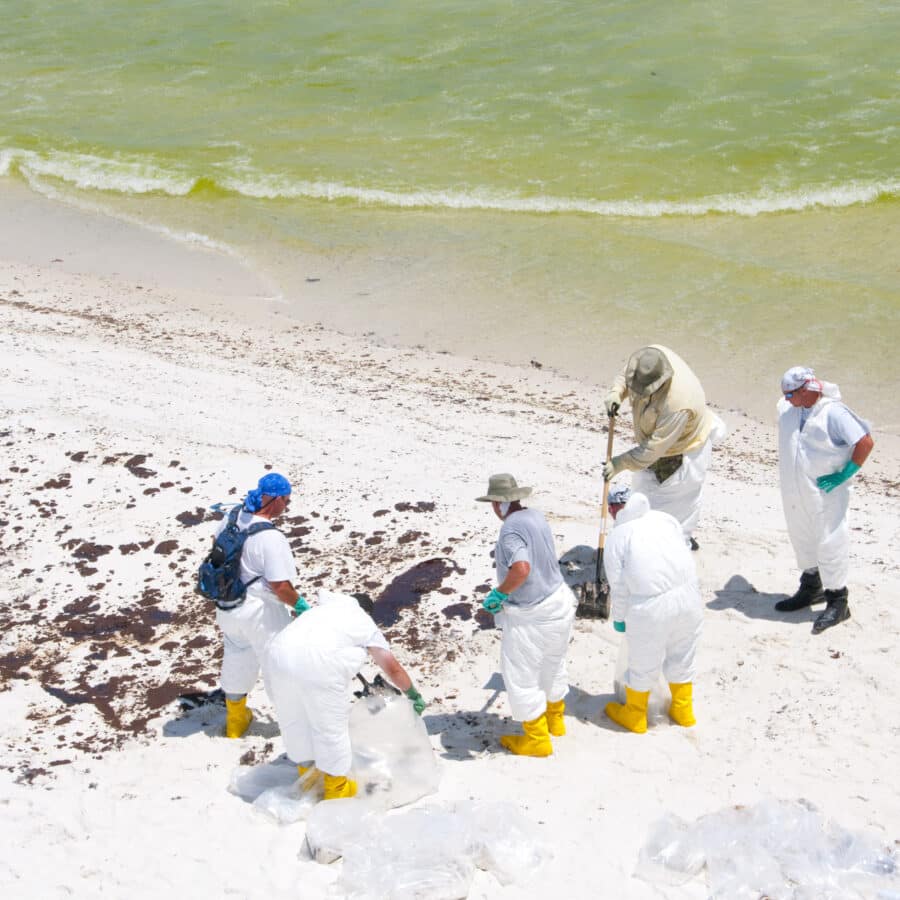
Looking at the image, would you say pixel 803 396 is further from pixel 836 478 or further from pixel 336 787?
pixel 336 787

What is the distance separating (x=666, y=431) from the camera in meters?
7.34

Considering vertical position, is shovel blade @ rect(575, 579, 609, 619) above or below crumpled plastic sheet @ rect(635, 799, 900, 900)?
above

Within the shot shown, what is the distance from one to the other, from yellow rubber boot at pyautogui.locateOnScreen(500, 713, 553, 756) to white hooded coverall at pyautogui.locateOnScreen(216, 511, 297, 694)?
1.41 m

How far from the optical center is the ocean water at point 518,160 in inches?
565

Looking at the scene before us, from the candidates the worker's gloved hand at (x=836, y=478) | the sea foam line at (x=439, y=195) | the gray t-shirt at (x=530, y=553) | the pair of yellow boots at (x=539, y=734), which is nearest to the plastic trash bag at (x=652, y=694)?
the pair of yellow boots at (x=539, y=734)

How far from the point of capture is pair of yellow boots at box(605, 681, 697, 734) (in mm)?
6352

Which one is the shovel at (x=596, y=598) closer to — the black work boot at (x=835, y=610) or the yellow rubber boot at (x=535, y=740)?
the black work boot at (x=835, y=610)

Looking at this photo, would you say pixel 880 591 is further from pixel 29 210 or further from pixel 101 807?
pixel 29 210

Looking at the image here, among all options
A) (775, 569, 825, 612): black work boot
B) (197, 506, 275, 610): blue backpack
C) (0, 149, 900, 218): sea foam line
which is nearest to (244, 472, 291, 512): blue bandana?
(197, 506, 275, 610): blue backpack

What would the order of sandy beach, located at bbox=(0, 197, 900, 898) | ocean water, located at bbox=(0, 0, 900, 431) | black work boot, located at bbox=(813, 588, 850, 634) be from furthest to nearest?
ocean water, located at bbox=(0, 0, 900, 431) < black work boot, located at bbox=(813, 588, 850, 634) < sandy beach, located at bbox=(0, 197, 900, 898)

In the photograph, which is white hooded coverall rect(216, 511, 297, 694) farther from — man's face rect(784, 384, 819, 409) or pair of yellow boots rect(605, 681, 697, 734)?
man's face rect(784, 384, 819, 409)

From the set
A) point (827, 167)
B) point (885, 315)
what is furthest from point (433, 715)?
point (827, 167)

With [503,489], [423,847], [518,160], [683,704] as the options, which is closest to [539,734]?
[683,704]

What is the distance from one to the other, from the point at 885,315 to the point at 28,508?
33.6 feet
